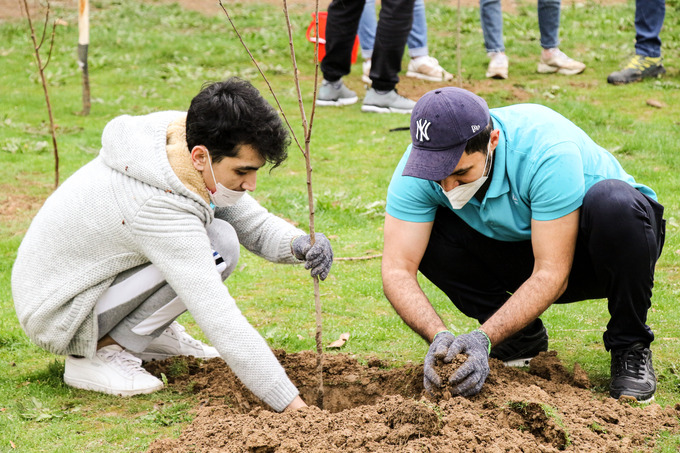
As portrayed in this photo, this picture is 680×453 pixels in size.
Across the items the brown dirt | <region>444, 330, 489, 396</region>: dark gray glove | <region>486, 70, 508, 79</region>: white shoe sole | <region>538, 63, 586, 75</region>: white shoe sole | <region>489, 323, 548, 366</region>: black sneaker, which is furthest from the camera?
<region>538, 63, 586, 75</region>: white shoe sole

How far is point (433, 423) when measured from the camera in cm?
288

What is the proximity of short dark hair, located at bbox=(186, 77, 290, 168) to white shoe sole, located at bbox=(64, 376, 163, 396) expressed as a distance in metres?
1.15

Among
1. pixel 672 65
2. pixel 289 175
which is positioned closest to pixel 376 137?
pixel 289 175

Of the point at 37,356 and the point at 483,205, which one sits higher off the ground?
the point at 483,205

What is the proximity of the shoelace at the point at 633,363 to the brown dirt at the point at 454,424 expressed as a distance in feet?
0.55

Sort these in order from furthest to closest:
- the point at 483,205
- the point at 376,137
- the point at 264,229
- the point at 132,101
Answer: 1. the point at 132,101
2. the point at 376,137
3. the point at 264,229
4. the point at 483,205

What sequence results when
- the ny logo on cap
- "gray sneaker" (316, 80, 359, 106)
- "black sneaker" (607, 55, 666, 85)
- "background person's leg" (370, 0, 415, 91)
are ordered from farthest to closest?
"black sneaker" (607, 55, 666, 85) < "gray sneaker" (316, 80, 359, 106) < "background person's leg" (370, 0, 415, 91) < the ny logo on cap

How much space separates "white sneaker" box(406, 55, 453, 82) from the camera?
32.7 feet

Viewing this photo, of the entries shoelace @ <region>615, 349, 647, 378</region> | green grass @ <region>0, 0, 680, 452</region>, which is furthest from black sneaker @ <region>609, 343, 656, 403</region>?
green grass @ <region>0, 0, 680, 452</region>

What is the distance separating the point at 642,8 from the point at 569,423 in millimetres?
7214

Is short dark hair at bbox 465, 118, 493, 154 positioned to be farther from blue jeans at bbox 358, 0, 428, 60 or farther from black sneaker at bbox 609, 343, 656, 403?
blue jeans at bbox 358, 0, 428, 60

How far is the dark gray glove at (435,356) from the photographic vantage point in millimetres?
3094

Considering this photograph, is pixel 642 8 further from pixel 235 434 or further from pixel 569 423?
pixel 235 434

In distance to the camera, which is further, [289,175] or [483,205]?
[289,175]
